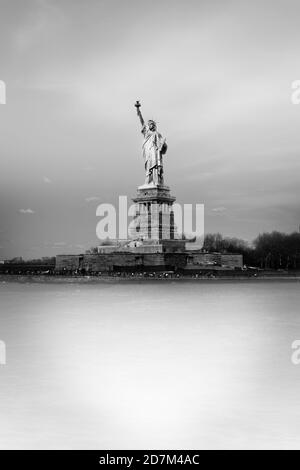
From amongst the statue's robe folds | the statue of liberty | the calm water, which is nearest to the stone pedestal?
the statue of liberty

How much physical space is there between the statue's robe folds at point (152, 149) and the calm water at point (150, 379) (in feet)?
122

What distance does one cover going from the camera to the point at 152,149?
61.8m

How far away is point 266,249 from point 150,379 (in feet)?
213

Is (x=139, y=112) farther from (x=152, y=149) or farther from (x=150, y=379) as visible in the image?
(x=150, y=379)

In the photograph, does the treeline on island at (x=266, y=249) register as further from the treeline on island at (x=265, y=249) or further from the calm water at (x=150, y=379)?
the calm water at (x=150, y=379)

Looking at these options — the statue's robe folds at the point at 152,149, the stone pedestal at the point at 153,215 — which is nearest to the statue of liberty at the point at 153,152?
the statue's robe folds at the point at 152,149

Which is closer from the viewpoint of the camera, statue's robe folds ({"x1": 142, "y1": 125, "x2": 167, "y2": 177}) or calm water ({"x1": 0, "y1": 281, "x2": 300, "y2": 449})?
calm water ({"x1": 0, "y1": 281, "x2": 300, "y2": 449})

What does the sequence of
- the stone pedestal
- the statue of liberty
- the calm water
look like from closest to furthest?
the calm water < the stone pedestal < the statue of liberty

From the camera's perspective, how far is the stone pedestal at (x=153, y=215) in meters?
58.2

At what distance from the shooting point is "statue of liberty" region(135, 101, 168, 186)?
61438 mm

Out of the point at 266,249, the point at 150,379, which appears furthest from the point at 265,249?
the point at 150,379

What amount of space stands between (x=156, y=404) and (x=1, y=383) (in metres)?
3.39

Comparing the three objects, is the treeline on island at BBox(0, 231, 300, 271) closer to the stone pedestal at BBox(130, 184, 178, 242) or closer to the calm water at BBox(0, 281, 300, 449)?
the stone pedestal at BBox(130, 184, 178, 242)

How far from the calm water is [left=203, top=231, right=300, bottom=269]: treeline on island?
147 ft
